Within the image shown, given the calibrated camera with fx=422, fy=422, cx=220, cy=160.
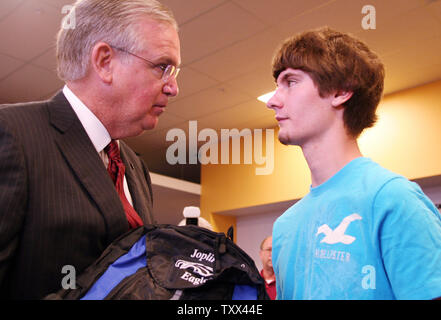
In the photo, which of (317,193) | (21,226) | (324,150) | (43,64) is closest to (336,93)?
(324,150)

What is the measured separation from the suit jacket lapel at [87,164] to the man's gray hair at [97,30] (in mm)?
127

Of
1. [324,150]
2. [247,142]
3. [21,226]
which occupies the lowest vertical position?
[21,226]

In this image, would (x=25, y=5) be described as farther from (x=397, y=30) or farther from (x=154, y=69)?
(x=397, y=30)

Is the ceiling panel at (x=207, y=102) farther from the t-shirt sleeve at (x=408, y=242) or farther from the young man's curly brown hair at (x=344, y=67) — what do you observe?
the t-shirt sleeve at (x=408, y=242)

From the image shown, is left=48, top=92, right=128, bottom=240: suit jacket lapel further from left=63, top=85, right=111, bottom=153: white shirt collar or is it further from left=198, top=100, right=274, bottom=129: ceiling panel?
left=198, top=100, right=274, bottom=129: ceiling panel

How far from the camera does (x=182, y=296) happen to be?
0.65 m

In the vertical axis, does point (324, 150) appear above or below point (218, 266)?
above

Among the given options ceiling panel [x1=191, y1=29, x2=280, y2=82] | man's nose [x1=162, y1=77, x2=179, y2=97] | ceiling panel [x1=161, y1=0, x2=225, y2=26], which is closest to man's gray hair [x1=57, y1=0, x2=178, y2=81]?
man's nose [x1=162, y1=77, x2=179, y2=97]

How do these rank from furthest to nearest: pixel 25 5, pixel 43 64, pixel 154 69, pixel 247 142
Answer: pixel 247 142, pixel 43 64, pixel 25 5, pixel 154 69

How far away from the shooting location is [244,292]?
2.19 ft

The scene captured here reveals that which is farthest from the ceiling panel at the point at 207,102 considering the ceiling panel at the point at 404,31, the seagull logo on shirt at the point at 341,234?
the seagull logo on shirt at the point at 341,234

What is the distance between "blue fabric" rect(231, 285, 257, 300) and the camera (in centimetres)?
66

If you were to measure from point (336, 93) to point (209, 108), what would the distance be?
3456 millimetres

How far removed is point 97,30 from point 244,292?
678 millimetres
